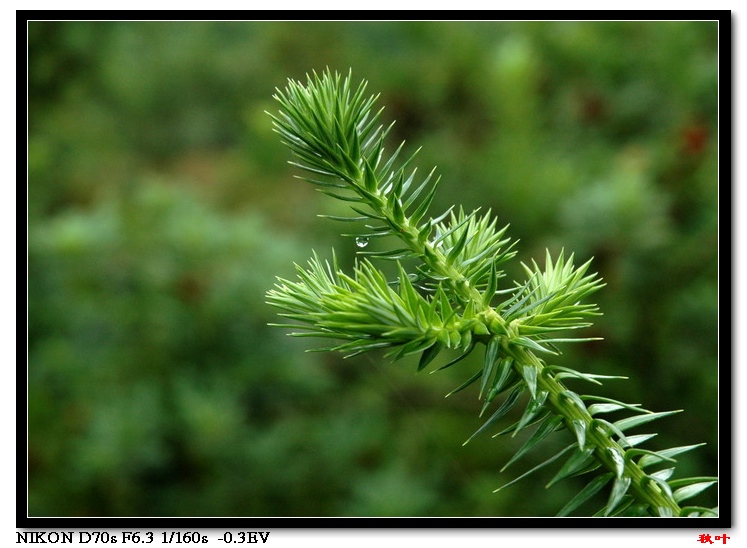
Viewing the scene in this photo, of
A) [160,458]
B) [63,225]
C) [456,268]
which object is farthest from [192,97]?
[456,268]

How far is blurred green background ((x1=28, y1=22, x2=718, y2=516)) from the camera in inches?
42.5

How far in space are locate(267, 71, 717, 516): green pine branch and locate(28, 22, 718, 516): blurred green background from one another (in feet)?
2.61

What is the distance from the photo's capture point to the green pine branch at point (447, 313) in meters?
0.22

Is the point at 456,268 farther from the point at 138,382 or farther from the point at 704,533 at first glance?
the point at 138,382

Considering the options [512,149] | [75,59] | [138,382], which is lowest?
[138,382]

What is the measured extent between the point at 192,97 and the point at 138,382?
769 millimetres

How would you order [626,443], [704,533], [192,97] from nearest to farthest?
[626,443] → [704,533] → [192,97]

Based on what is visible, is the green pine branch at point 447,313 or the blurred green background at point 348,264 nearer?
the green pine branch at point 447,313

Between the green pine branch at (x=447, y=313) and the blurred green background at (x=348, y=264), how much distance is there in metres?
0.79

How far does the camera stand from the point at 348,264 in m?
1.24

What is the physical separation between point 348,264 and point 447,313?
1017mm

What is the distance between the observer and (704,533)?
1.88ft

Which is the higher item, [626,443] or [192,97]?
[192,97]

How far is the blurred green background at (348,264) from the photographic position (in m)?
1.08
